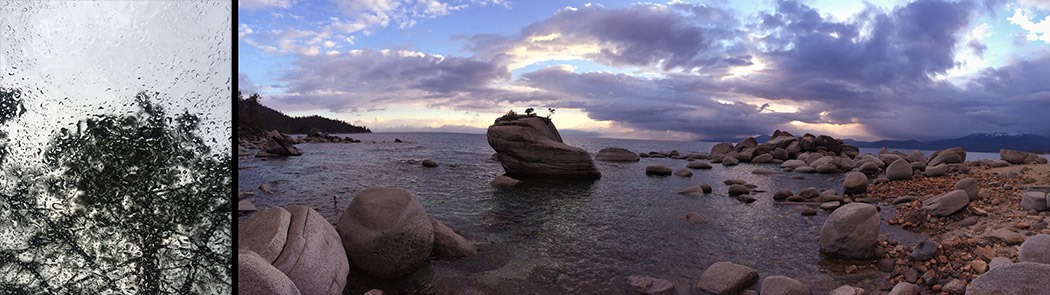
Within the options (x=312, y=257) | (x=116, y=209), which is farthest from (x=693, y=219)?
(x=116, y=209)

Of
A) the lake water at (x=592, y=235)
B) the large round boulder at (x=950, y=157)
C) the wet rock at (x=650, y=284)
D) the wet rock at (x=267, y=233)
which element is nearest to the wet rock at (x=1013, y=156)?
the large round boulder at (x=950, y=157)

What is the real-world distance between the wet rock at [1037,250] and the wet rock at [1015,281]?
1154mm

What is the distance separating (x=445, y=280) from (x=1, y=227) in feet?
13.8

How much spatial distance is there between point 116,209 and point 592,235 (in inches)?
294

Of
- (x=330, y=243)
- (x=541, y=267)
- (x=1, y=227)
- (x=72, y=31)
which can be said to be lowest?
(x=541, y=267)

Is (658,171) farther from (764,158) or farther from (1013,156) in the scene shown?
(764,158)

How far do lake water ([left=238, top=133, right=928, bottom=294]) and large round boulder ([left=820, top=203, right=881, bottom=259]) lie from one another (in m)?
0.27

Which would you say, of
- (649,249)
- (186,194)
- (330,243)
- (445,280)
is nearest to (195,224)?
(186,194)

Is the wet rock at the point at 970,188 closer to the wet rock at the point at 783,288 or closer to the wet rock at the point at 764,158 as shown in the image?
the wet rock at the point at 783,288

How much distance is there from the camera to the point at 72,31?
84.1 inches

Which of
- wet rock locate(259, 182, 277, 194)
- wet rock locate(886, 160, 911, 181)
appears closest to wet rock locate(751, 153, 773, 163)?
wet rock locate(886, 160, 911, 181)

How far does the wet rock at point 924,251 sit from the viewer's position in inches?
240

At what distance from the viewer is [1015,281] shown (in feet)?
13.9

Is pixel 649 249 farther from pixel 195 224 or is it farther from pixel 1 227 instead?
pixel 1 227
